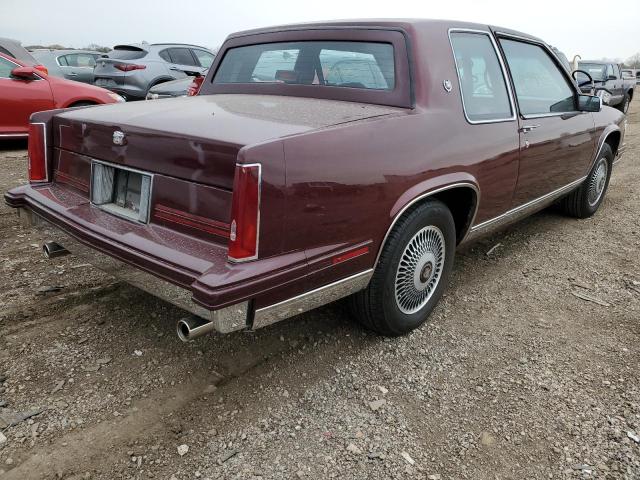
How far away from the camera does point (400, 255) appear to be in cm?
265

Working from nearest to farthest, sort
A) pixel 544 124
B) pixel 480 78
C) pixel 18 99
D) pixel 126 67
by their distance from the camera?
pixel 480 78 < pixel 544 124 < pixel 18 99 < pixel 126 67

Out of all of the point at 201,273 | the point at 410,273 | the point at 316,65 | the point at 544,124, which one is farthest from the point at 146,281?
the point at 544,124

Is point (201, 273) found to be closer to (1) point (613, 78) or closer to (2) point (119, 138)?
(2) point (119, 138)

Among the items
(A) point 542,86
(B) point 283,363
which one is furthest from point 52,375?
(A) point 542,86

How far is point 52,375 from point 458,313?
2267mm

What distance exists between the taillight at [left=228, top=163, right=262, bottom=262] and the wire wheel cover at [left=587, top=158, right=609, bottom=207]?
4018 mm

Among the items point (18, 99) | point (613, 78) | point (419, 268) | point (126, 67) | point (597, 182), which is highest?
point (613, 78)

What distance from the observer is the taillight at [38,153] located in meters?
2.88

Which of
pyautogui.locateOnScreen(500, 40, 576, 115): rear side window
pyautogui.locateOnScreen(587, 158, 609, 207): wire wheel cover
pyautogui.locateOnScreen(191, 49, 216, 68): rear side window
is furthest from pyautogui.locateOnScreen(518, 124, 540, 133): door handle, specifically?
pyautogui.locateOnScreen(191, 49, 216, 68): rear side window

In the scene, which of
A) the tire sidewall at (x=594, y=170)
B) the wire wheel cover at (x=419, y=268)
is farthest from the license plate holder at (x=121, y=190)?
the tire sidewall at (x=594, y=170)

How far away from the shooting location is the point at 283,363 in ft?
8.75

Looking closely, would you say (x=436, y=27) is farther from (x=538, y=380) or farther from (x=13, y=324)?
(x=13, y=324)

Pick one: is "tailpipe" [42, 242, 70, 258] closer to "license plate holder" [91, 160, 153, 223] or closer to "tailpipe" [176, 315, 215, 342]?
"license plate holder" [91, 160, 153, 223]

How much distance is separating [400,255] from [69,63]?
492 inches
